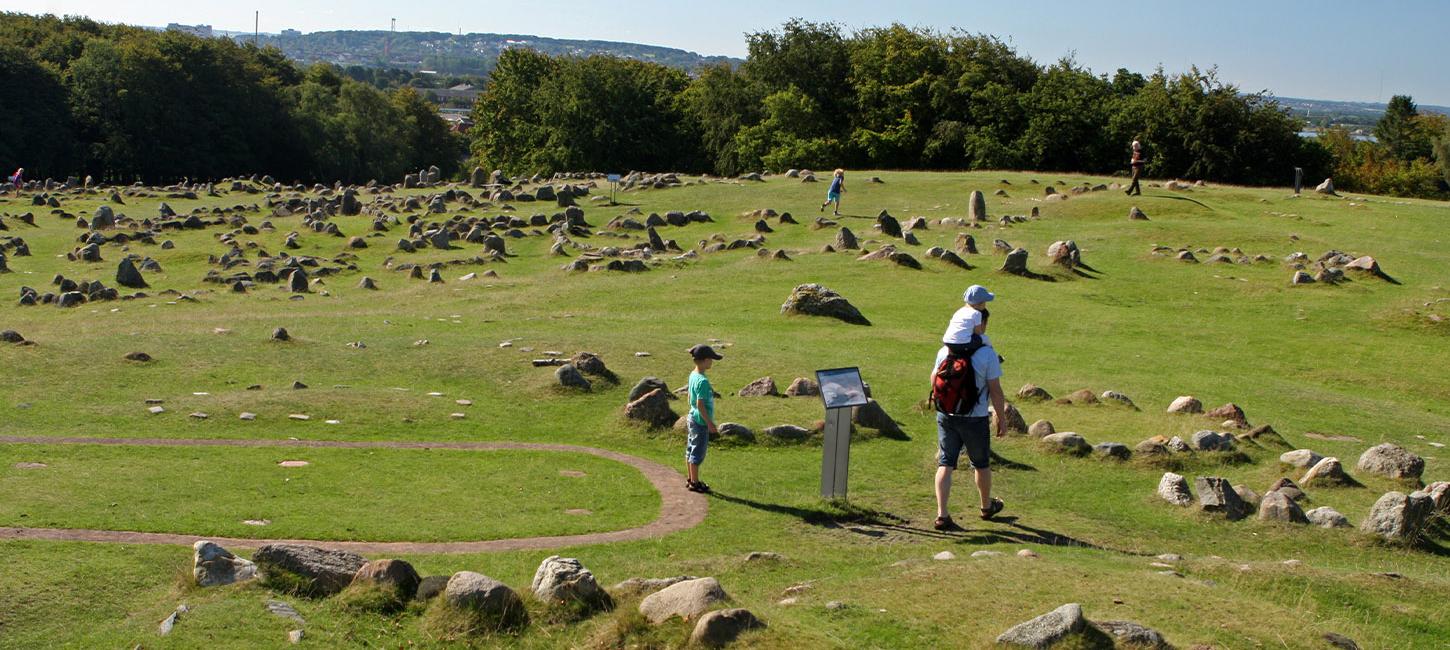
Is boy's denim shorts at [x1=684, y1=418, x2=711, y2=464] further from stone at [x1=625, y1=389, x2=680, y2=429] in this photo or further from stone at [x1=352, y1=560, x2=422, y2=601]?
stone at [x1=352, y1=560, x2=422, y2=601]

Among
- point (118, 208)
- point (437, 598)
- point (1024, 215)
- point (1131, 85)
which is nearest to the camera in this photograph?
point (437, 598)

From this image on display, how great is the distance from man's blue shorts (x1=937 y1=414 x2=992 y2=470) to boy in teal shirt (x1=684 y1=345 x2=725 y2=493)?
310 centimetres

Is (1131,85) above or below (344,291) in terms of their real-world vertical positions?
above

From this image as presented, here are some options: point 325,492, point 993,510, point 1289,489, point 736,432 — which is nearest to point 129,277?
point 325,492

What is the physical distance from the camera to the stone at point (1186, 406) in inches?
867

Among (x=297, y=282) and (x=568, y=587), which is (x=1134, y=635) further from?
(x=297, y=282)

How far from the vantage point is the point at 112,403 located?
70.3 feet

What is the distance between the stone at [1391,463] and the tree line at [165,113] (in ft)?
285

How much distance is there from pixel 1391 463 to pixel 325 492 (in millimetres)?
14593

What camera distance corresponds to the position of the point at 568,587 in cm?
1090

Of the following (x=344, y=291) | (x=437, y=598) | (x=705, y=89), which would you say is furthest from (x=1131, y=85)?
(x=437, y=598)

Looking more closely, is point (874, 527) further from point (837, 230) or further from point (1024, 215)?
point (1024, 215)

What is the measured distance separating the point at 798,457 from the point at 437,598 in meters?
8.83

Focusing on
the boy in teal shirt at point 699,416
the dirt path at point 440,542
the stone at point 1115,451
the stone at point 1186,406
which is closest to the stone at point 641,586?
the dirt path at point 440,542
